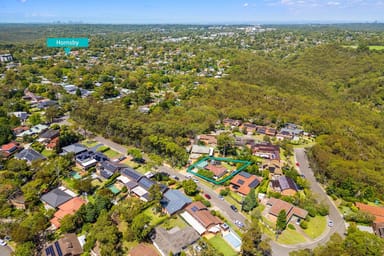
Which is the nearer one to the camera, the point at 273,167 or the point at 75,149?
the point at 273,167

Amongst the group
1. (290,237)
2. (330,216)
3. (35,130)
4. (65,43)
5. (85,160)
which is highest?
(65,43)

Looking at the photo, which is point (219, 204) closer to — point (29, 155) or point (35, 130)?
point (29, 155)

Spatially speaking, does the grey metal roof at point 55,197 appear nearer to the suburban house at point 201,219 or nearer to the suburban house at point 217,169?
the suburban house at point 201,219

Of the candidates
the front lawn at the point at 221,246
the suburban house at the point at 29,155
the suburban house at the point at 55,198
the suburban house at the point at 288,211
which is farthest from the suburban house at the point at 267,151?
the suburban house at the point at 29,155

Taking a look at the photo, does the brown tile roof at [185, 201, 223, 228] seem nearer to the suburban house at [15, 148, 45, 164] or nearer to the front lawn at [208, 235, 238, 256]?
the front lawn at [208, 235, 238, 256]

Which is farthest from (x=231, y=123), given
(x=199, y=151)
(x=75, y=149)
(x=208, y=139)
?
(x=75, y=149)

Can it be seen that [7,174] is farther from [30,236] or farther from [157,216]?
[157,216]

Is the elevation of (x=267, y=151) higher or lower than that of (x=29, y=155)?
lower
